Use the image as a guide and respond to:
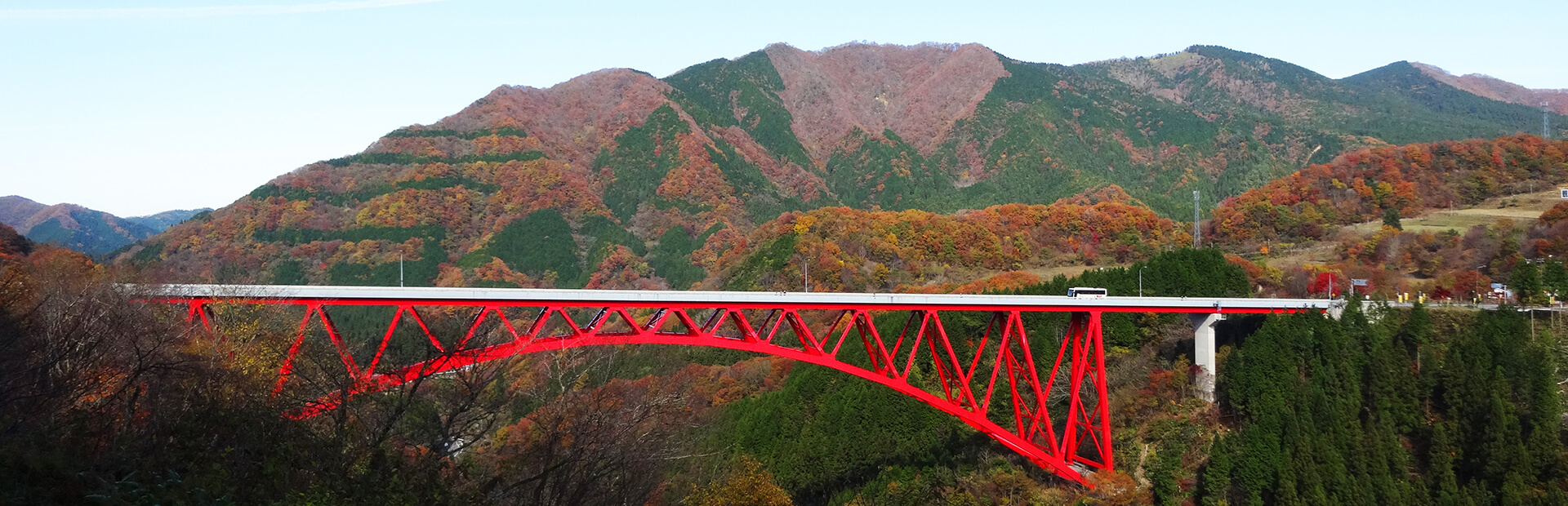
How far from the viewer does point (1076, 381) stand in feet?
104

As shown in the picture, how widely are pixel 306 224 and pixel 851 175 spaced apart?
60.6 meters

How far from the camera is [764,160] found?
4998 inches

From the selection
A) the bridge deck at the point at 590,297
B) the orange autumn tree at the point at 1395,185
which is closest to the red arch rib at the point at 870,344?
the bridge deck at the point at 590,297

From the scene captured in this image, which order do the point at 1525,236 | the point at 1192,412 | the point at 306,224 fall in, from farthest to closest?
1. the point at 306,224
2. the point at 1525,236
3. the point at 1192,412

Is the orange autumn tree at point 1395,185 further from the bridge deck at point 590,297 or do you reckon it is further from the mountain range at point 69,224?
the mountain range at point 69,224

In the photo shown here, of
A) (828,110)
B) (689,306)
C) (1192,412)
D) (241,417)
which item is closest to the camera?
(241,417)

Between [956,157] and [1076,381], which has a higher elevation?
[956,157]

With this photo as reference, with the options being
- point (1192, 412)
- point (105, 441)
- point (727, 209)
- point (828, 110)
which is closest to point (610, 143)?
point (727, 209)

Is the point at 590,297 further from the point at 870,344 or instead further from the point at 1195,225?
the point at 1195,225

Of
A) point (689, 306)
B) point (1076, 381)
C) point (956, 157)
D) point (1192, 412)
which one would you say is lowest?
point (1192, 412)

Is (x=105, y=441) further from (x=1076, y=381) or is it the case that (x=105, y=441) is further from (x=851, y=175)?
(x=851, y=175)

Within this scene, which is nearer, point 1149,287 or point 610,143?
point 1149,287

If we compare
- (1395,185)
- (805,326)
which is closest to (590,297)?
(805,326)

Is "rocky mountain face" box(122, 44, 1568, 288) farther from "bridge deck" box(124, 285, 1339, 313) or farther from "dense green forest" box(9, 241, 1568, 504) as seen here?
"bridge deck" box(124, 285, 1339, 313)
